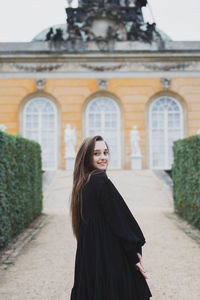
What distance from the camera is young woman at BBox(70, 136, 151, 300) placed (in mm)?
2312

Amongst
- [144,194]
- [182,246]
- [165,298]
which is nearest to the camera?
[165,298]

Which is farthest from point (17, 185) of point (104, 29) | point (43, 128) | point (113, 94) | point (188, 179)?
point (104, 29)

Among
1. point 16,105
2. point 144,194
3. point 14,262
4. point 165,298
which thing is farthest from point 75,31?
point 165,298

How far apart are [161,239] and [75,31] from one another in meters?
15.4

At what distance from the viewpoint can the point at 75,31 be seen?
1923 centimetres

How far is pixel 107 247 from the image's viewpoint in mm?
2361

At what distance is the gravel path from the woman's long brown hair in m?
1.55

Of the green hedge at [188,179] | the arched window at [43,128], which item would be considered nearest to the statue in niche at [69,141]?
the arched window at [43,128]

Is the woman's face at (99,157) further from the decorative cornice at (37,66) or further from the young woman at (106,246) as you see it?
the decorative cornice at (37,66)

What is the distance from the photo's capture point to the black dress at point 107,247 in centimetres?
231

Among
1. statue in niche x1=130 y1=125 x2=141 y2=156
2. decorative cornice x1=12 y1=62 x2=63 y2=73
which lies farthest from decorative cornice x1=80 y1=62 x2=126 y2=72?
statue in niche x1=130 y1=125 x2=141 y2=156

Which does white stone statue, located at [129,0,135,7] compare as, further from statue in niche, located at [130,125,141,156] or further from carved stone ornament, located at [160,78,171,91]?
statue in niche, located at [130,125,141,156]

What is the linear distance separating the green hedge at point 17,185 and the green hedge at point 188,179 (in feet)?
11.6

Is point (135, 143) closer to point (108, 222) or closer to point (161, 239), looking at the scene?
point (161, 239)
